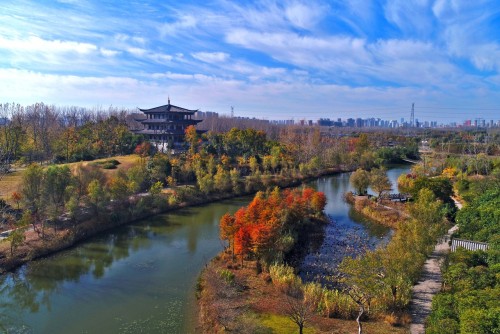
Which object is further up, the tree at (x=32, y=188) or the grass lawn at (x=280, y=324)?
the tree at (x=32, y=188)

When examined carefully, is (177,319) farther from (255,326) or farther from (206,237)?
(206,237)

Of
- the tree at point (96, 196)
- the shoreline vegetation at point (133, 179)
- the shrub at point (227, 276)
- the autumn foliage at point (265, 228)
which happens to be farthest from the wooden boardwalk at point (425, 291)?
the tree at point (96, 196)

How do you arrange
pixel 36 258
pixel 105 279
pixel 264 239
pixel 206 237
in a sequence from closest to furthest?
pixel 264 239 < pixel 105 279 < pixel 36 258 < pixel 206 237

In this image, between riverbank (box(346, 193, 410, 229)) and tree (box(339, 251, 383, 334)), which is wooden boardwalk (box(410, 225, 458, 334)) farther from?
riverbank (box(346, 193, 410, 229))

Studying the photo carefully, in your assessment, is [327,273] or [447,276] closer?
[447,276]

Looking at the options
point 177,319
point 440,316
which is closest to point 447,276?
point 440,316

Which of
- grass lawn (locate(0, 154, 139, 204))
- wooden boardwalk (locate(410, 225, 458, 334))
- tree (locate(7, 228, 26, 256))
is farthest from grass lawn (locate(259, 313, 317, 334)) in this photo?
grass lawn (locate(0, 154, 139, 204))

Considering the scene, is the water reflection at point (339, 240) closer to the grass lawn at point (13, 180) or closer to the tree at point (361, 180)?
the tree at point (361, 180)
